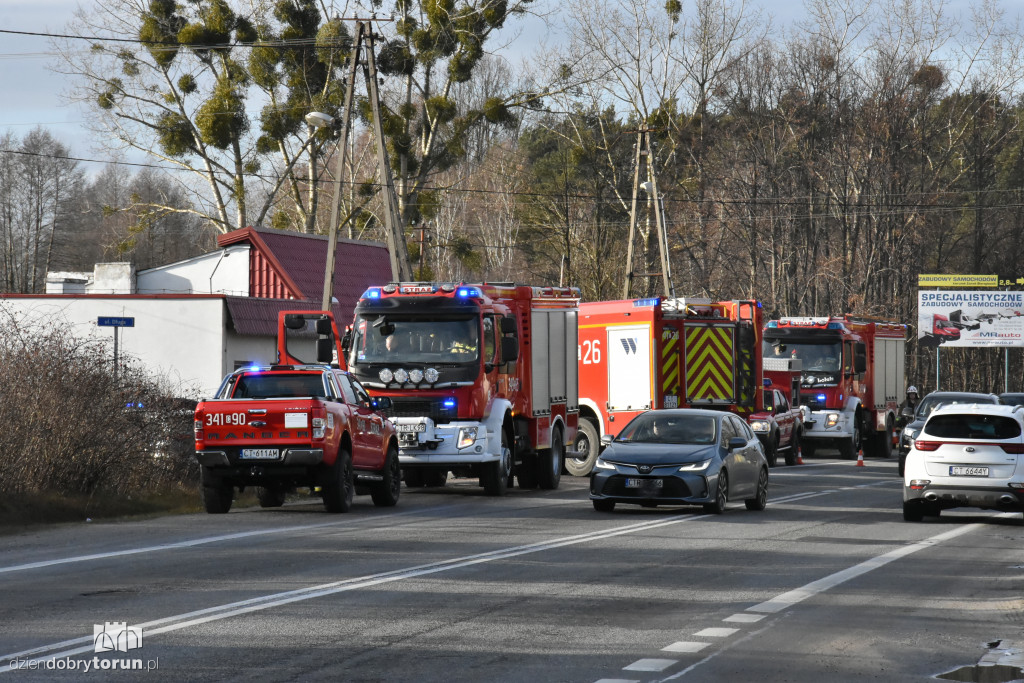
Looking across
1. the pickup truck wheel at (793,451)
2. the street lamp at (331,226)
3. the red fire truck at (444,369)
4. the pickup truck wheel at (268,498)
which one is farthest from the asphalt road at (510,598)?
the pickup truck wheel at (793,451)

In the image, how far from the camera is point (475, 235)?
70.9 meters

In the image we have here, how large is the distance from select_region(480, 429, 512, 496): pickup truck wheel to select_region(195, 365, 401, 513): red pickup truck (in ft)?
9.91

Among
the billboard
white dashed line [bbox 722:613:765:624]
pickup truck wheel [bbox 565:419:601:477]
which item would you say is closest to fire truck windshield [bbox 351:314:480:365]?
pickup truck wheel [bbox 565:419:601:477]

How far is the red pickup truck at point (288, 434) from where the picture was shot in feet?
56.8

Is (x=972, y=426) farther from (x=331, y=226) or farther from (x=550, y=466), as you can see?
(x=331, y=226)

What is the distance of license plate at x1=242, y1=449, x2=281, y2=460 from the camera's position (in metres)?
17.3

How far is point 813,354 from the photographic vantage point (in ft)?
123

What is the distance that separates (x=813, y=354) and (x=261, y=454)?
2298cm

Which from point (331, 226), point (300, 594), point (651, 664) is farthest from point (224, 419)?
point (331, 226)

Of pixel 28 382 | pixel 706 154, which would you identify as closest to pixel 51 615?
pixel 28 382

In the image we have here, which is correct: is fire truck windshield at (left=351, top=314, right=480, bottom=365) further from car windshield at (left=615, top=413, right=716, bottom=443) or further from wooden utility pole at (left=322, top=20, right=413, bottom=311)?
wooden utility pole at (left=322, top=20, right=413, bottom=311)

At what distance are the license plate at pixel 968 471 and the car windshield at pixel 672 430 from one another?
3213 mm

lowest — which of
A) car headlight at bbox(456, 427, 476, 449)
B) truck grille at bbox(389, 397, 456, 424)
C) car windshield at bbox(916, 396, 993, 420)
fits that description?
car headlight at bbox(456, 427, 476, 449)

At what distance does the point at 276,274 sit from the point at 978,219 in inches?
1376
